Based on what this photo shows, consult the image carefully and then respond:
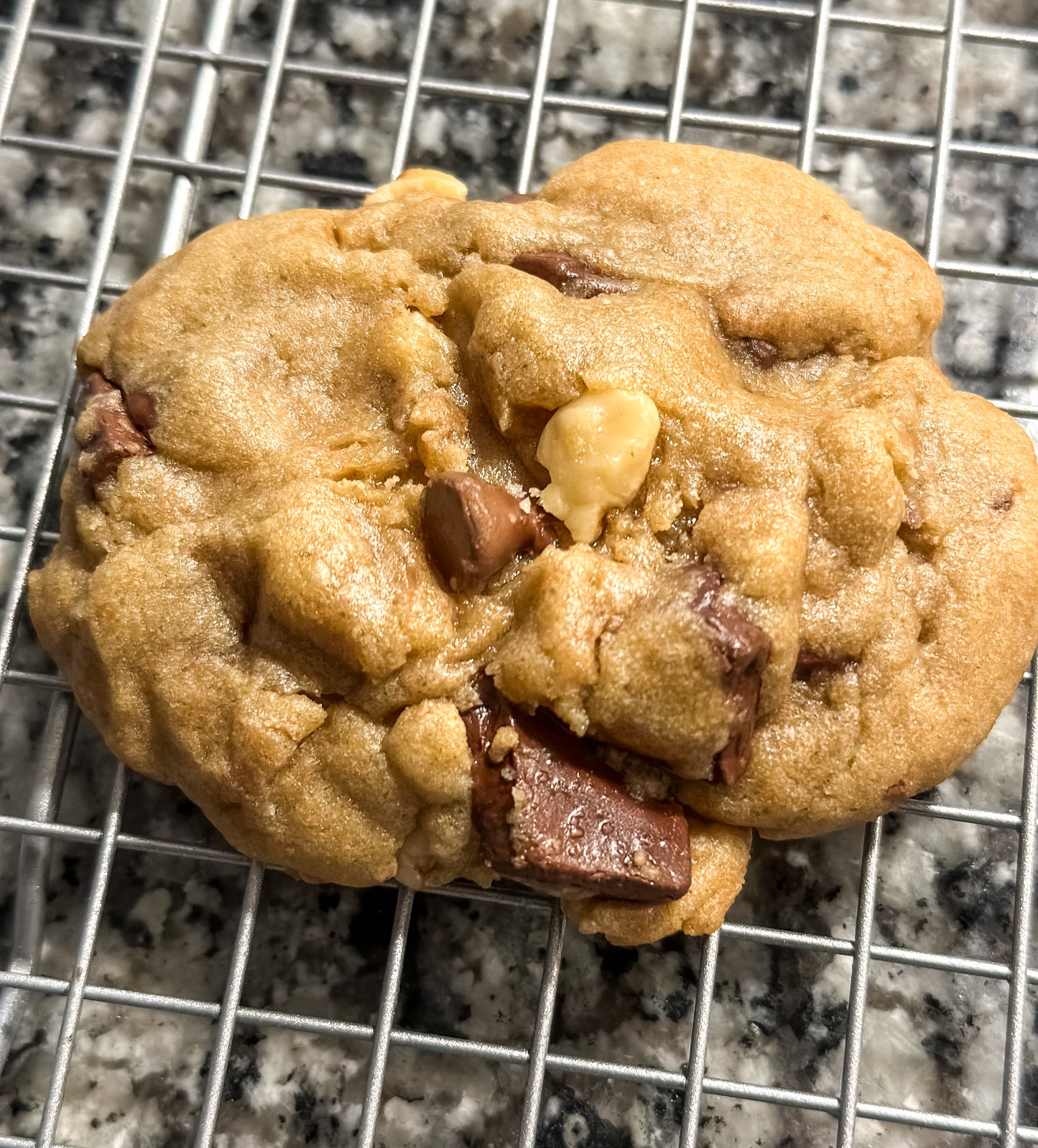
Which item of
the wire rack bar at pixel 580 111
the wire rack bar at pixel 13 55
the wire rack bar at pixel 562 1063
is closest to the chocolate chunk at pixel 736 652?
the wire rack bar at pixel 562 1063

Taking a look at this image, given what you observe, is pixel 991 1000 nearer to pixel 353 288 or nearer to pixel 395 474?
pixel 395 474

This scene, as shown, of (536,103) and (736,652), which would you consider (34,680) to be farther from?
(536,103)

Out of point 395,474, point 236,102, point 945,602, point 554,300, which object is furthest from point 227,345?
point 945,602

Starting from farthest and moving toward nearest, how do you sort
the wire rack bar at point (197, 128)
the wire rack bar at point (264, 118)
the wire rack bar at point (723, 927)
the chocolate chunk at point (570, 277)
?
the wire rack bar at point (197, 128), the wire rack bar at point (264, 118), the wire rack bar at point (723, 927), the chocolate chunk at point (570, 277)

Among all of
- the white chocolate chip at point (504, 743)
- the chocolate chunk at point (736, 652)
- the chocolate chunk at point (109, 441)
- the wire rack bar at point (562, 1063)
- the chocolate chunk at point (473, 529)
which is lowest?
the wire rack bar at point (562, 1063)

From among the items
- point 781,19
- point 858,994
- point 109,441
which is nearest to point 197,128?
point 109,441

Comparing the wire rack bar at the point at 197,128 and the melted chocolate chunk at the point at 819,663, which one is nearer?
the melted chocolate chunk at the point at 819,663

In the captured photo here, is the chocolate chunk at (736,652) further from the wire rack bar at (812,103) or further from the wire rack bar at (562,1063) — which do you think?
Result: the wire rack bar at (812,103)
